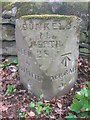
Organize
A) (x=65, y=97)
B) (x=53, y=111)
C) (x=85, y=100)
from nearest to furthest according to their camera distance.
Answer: (x=85, y=100) → (x=53, y=111) → (x=65, y=97)

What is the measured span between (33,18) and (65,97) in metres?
1.01

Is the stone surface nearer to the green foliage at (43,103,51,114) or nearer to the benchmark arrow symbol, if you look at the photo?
the benchmark arrow symbol

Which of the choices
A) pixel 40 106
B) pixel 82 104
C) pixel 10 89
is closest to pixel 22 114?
pixel 40 106

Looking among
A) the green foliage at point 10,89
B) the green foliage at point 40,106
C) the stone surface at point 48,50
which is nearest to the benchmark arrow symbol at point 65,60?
the stone surface at point 48,50

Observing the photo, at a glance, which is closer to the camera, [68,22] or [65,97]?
[68,22]

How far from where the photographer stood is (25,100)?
135 inches

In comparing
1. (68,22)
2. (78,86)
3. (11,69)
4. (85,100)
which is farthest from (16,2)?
(85,100)

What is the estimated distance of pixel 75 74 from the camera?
3.59m

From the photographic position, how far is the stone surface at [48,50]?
324cm

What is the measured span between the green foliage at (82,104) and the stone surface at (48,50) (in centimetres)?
46

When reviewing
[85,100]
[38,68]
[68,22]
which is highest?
[68,22]

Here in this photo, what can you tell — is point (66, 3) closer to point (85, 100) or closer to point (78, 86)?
point (78, 86)

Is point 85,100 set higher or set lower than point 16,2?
lower

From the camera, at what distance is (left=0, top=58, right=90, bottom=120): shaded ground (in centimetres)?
320
